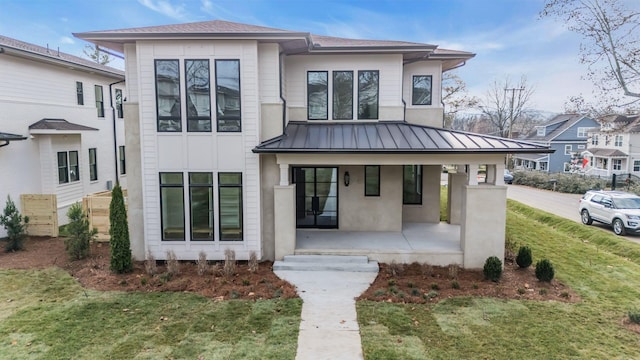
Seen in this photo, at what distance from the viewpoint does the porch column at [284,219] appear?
10.6m

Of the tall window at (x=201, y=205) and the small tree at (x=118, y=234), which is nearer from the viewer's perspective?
the small tree at (x=118, y=234)

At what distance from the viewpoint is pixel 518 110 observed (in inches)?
1987

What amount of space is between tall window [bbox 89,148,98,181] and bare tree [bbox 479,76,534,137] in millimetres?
45029

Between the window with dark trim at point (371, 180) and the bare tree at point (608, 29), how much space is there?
6.80 meters

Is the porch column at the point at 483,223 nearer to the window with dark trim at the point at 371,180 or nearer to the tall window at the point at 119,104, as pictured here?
the window with dark trim at the point at 371,180

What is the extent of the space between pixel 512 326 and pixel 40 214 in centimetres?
1593

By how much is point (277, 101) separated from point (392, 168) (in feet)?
15.0

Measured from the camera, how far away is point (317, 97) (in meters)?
12.5

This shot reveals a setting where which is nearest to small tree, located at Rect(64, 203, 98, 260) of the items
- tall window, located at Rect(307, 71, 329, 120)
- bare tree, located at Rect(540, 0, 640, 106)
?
tall window, located at Rect(307, 71, 329, 120)

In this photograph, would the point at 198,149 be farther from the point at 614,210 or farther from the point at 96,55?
the point at 96,55

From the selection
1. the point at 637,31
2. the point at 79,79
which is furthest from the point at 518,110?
the point at 79,79

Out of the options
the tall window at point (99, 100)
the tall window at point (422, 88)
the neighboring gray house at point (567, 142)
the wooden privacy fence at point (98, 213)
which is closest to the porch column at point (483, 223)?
the tall window at point (422, 88)

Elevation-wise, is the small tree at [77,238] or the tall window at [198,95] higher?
the tall window at [198,95]

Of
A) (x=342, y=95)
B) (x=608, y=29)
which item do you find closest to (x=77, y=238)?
(x=342, y=95)
